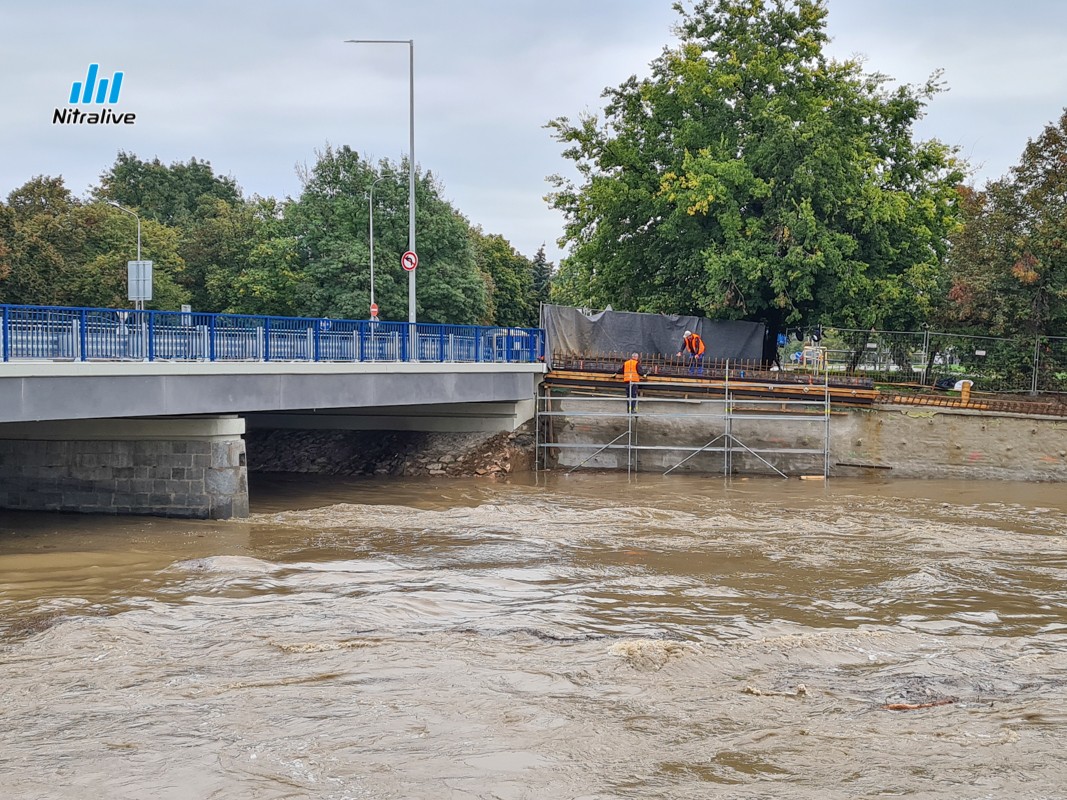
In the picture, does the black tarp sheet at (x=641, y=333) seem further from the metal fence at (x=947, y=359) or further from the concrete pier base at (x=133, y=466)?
the concrete pier base at (x=133, y=466)

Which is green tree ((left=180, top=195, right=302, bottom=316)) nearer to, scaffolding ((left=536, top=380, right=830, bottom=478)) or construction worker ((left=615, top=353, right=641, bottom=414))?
scaffolding ((left=536, top=380, right=830, bottom=478))

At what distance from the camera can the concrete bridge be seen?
17.3 meters

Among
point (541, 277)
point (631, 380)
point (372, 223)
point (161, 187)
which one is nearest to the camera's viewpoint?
point (631, 380)

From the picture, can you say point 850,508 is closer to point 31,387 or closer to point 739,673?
point 739,673

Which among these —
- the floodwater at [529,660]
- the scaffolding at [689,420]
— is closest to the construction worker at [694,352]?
the scaffolding at [689,420]

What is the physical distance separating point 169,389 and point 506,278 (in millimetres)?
62764

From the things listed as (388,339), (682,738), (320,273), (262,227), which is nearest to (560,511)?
(388,339)

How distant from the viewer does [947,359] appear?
35.6m

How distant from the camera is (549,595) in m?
14.5

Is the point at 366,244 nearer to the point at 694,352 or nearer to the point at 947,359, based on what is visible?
the point at 694,352

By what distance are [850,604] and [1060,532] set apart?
352 inches

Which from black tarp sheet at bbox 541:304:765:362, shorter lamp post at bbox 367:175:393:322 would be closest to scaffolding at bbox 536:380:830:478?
black tarp sheet at bbox 541:304:765:362

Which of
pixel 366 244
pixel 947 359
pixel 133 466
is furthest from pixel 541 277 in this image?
pixel 133 466

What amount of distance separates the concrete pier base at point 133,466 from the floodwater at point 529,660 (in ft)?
2.53
